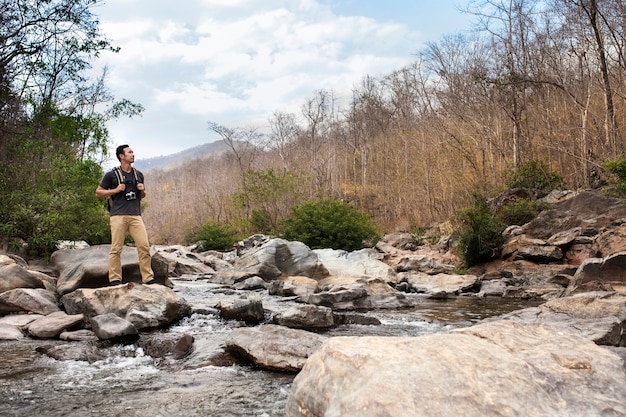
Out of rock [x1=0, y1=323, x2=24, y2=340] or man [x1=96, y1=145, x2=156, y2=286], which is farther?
man [x1=96, y1=145, x2=156, y2=286]

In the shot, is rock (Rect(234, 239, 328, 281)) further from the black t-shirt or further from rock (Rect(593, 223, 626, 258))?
rock (Rect(593, 223, 626, 258))

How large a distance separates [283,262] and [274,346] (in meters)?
7.56

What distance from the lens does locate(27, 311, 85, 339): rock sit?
5367 mm

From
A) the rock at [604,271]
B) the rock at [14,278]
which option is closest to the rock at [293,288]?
the rock at [14,278]

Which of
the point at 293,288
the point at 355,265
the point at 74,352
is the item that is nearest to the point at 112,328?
the point at 74,352

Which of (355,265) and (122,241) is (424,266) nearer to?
(355,265)

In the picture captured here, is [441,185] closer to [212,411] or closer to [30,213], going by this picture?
[30,213]

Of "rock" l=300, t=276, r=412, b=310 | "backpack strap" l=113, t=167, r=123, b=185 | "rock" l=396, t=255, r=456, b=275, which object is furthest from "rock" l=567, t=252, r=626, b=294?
"backpack strap" l=113, t=167, r=123, b=185

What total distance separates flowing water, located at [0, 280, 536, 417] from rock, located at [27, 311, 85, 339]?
0.17 metres

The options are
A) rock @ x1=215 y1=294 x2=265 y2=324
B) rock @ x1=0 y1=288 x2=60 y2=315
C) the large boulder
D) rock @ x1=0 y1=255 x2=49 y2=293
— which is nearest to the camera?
rock @ x1=0 y1=288 x2=60 y2=315

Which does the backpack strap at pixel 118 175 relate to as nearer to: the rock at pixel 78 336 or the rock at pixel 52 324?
the rock at pixel 52 324

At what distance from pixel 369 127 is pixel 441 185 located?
13911 millimetres

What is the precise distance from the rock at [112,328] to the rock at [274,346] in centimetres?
125

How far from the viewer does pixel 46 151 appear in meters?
11.3
